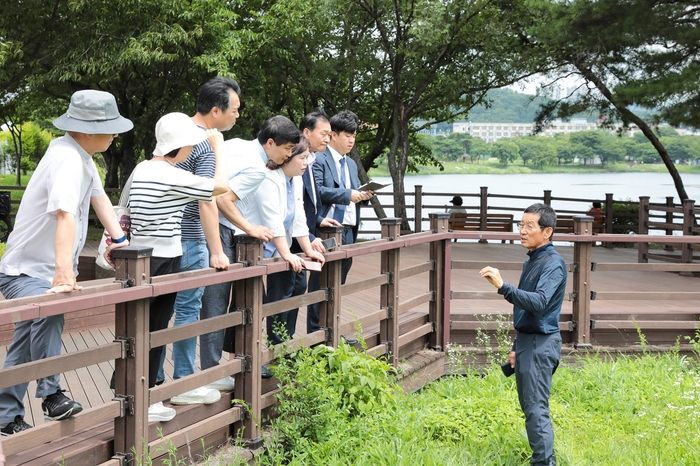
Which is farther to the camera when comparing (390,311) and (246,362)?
(390,311)

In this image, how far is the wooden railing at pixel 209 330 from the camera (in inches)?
119

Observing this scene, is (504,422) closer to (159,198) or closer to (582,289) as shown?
(582,289)

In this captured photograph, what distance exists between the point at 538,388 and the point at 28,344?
2.57 meters

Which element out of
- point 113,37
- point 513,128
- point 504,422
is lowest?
point 504,422

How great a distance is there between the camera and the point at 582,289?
7.01 meters

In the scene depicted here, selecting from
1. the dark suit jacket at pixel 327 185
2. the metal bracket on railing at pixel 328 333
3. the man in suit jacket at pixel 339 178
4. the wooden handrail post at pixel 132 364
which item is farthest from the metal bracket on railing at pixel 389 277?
the wooden handrail post at pixel 132 364

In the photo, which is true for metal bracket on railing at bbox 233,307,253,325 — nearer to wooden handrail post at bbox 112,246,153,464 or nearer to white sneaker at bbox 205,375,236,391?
white sneaker at bbox 205,375,236,391

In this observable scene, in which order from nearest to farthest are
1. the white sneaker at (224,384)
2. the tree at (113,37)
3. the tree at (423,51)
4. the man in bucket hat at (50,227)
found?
the man in bucket hat at (50,227)
the white sneaker at (224,384)
the tree at (113,37)
the tree at (423,51)

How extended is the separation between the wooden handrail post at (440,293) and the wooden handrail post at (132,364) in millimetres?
3661

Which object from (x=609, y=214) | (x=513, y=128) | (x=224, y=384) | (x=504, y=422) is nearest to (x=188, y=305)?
(x=224, y=384)

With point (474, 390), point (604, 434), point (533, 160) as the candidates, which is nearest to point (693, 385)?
point (604, 434)

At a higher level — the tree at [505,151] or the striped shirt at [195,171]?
the tree at [505,151]

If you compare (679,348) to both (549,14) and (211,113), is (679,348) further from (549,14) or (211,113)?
(549,14)

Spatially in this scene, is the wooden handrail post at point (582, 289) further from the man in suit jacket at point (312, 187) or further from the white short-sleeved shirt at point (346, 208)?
the man in suit jacket at point (312, 187)
